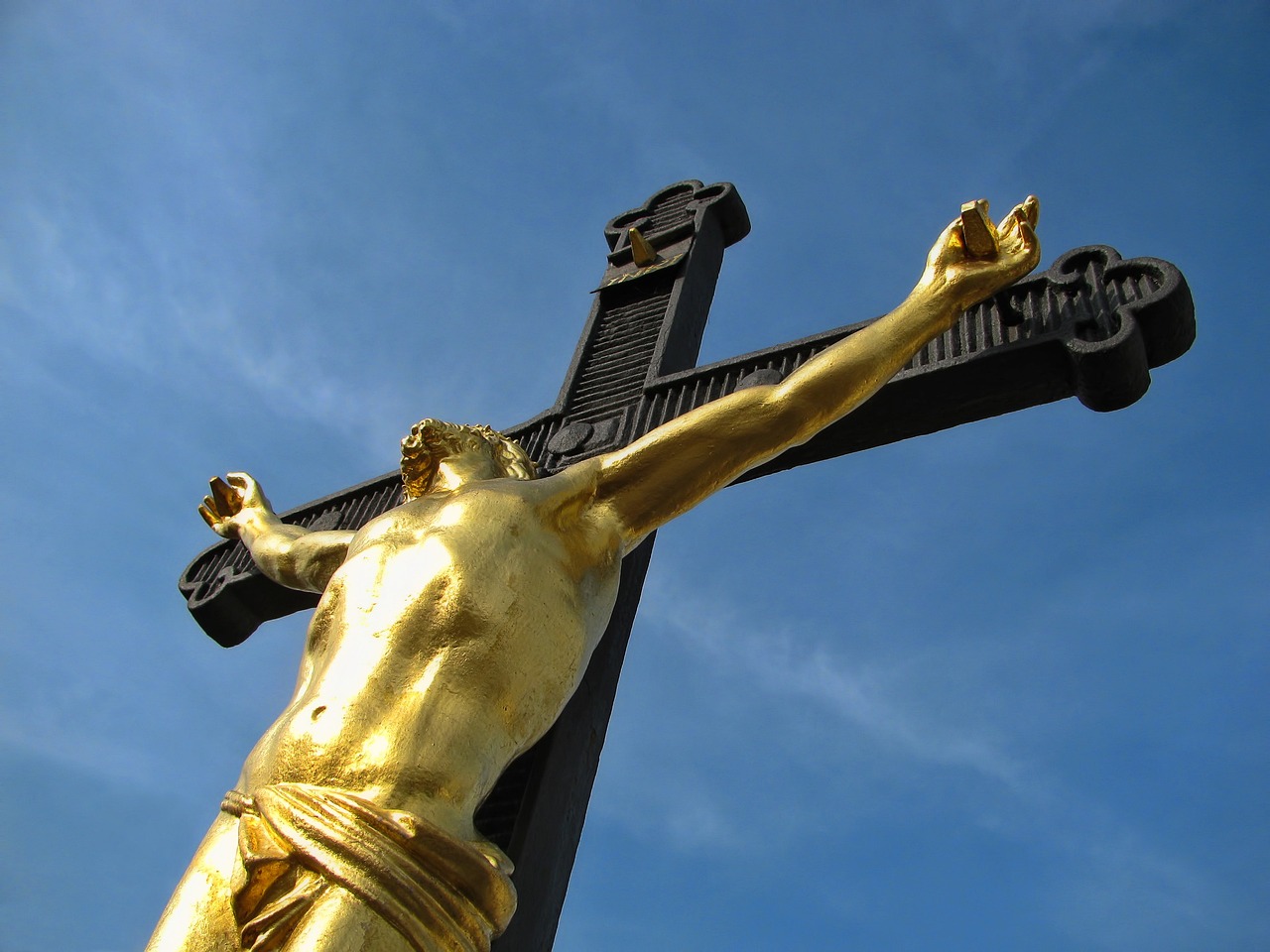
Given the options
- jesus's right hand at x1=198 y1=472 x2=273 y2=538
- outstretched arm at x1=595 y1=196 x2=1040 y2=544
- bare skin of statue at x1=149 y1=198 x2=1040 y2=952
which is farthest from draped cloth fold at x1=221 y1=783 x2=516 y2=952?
jesus's right hand at x1=198 y1=472 x2=273 y2=538

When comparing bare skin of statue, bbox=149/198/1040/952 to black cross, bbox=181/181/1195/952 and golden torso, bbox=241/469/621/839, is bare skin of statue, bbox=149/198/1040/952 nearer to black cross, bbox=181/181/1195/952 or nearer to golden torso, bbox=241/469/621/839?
golden torso, bbox=241/469/621/839

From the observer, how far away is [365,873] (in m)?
2.33

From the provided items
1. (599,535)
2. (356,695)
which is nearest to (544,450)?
(599,535)

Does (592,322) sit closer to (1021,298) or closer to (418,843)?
(1021,298)

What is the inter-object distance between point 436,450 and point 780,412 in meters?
0.97

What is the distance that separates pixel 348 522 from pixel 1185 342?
2745 mm

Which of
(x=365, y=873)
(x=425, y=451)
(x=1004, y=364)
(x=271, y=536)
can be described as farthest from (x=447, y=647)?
(x=1004, y=364)

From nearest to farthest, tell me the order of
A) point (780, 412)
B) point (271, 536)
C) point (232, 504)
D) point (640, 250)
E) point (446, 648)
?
1. point (446, 648)
2. point (780, 412)
3. point (271, 536)
4. point (232, 504)
5. point (640, 250)

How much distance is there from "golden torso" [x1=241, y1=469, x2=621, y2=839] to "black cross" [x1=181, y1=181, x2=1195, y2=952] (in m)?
0.34

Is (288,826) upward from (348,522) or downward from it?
downward

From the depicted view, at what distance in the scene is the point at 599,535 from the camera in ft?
10.7

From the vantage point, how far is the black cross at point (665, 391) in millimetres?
3184

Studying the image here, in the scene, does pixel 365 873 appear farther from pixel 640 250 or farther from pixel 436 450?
pixel 640 250

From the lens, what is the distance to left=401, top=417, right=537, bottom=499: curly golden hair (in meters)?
3.64
